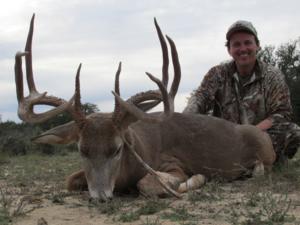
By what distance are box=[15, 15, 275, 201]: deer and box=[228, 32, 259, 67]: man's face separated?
1.46m

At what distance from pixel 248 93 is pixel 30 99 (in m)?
3.69

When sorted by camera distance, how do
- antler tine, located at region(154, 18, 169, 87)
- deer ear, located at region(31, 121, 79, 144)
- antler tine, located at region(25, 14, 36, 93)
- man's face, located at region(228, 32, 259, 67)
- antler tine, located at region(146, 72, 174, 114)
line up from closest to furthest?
antler tine, located at region(146, 72, 174, 114) → antler tine, located at region(154, 18, 169, 87) → antler tine, located at region(25, 14, 36, 93) → deer ear, located at region(31, 121, 79, 144) → man's face, located at region(228, 32, 259, 67)

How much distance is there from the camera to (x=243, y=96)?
8367mm

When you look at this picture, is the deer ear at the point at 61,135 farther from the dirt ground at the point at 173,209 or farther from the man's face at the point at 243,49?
the man's face at the point at 243,49

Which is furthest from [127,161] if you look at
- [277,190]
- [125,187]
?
[277,190]

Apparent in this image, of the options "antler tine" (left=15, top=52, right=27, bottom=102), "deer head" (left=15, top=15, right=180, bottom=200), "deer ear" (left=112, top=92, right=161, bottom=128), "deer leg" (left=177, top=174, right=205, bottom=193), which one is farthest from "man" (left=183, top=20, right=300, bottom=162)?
"antler tine" (left=15, top=52, right=27, bottom=102)

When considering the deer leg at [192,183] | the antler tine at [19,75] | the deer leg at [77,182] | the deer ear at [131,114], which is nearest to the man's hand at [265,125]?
the deer leg at [192,183]

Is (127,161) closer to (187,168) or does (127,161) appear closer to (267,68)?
(187,168)

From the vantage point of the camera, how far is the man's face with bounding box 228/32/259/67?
8.30 metres

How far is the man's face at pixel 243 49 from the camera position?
830 centimetres

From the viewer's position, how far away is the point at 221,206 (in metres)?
4.90

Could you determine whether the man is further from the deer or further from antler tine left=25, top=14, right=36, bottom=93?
antler tine left=25, top=14, right=36, bottom=93

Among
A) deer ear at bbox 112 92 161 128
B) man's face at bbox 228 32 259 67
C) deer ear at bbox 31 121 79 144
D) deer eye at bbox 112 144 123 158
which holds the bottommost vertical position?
deer eye at bbox 112 144 123 158

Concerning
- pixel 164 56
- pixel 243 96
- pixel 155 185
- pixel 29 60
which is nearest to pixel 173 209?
pixel 155 185
